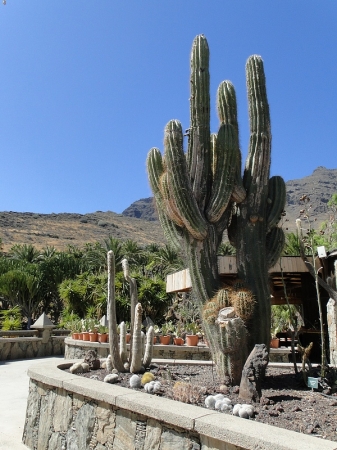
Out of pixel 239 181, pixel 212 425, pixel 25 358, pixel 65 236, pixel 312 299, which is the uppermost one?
pixel 65 236

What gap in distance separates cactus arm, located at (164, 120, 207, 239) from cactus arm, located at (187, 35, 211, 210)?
29 centimetres

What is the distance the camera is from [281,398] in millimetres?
4539

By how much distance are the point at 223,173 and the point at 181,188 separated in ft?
2.18

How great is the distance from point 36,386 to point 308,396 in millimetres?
3178

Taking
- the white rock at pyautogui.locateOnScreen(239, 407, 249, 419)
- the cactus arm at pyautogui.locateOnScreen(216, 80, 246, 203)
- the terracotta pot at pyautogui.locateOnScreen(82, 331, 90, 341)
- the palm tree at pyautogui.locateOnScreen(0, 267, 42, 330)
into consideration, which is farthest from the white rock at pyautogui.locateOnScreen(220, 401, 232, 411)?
the palm tree at pyautogui.locateOnScreen(0, 267, 42, 330)

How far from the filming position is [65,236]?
6250 centimetres

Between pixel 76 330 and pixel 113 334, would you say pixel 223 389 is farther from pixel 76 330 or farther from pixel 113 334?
pixel 76 330

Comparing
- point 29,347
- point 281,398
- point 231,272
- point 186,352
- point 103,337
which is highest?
point 231,272

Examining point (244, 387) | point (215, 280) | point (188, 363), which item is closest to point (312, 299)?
point (188, 363)

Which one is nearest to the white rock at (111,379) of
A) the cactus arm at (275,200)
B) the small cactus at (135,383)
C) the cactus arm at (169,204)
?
the small cactus at (135,383)

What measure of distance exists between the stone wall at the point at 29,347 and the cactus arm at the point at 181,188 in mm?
8901

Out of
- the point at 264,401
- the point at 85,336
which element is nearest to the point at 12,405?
the point at 264,401

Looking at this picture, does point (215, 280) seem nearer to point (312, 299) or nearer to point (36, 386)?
point (36, 386)

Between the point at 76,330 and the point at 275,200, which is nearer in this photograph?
the point at 275,200
